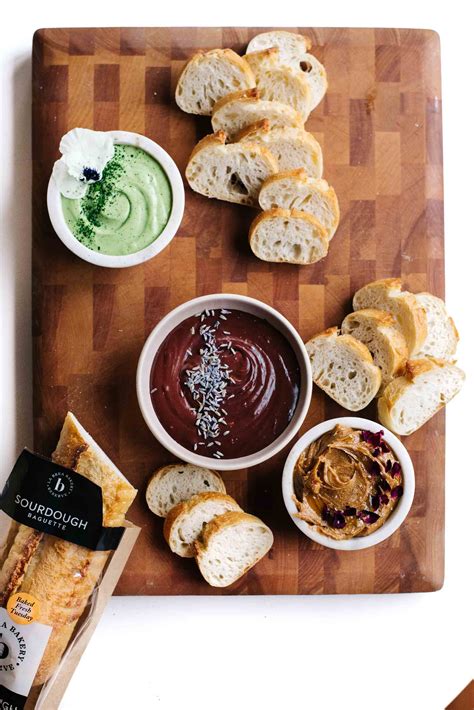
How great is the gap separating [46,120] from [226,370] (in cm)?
105

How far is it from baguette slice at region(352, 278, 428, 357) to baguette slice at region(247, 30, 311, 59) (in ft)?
2.71

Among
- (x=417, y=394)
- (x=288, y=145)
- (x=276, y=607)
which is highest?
(x=288, y=145)

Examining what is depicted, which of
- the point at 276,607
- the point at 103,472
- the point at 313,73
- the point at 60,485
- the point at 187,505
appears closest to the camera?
the point at 60,485

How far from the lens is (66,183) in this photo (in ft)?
8.04

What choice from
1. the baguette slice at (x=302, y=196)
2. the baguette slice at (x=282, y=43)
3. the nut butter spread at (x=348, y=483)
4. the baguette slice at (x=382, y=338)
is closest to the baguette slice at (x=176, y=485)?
the nut butter spread at (x=348, y=483)

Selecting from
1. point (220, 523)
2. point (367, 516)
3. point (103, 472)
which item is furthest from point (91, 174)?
point (367, 516)

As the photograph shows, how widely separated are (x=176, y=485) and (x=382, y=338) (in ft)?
2.74

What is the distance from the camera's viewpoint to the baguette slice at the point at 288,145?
8.29 feet

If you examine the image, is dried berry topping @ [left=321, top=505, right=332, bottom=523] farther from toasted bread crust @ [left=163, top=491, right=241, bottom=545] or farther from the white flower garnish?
the white flower garnish

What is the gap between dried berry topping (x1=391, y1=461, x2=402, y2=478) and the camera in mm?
2477

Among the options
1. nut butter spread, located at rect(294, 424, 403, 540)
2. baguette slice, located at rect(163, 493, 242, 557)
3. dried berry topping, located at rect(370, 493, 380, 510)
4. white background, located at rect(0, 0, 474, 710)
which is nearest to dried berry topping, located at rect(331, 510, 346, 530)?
nut butter spread, located at rect(294, 424, 403, 540)

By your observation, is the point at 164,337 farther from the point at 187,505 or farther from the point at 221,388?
the point at 187,505

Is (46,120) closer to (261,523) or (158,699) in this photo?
(261,523)

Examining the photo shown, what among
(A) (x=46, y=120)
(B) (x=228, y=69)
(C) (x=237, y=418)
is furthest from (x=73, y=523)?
(B) (x=228, y=69)
